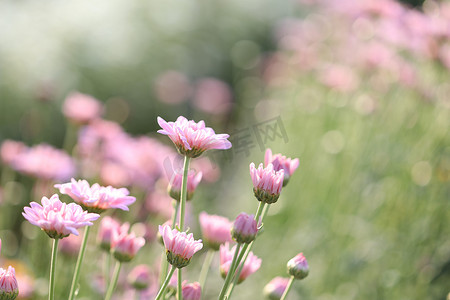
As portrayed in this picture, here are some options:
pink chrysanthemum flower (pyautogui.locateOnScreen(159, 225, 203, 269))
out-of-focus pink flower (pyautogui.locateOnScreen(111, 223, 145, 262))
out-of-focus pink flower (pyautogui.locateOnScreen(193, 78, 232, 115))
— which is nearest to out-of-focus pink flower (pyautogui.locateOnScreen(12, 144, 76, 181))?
out-of-focus pink flower (pyautogui.locateOnScreen(111, 223, 145, 262))

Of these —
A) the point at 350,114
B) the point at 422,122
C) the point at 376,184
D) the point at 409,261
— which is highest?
the point at 350,114

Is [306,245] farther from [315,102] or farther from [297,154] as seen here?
[315,102]

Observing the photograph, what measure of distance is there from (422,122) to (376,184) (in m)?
0.57

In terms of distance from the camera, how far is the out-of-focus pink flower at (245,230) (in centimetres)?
109

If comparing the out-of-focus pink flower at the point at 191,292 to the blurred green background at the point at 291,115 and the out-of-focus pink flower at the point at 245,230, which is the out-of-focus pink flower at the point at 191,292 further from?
the blurred green background at the point at 291,115

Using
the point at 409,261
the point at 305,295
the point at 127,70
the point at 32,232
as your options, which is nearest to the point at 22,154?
the point at 32,232

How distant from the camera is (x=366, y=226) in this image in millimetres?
2559

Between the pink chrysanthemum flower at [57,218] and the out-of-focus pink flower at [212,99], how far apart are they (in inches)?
128

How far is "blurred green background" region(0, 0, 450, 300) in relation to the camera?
2.51 metres

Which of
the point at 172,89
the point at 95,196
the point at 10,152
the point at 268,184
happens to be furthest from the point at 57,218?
the point at 172,89

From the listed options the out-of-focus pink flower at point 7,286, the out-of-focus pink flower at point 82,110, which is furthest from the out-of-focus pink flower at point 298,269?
the out-of-focus pink flower at point 82,110

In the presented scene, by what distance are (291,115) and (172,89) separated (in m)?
0.93

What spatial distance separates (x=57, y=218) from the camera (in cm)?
103

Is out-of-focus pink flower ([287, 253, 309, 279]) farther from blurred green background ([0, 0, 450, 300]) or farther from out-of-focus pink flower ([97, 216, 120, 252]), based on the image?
blurred green background ([0, 0, 450, 300])
